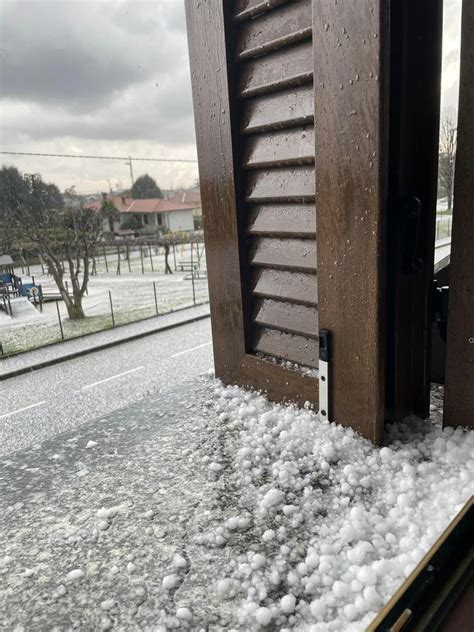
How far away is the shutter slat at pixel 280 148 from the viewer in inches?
28.5

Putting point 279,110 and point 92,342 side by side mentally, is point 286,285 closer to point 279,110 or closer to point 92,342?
point 279,110

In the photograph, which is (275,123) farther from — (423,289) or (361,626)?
(361,626)

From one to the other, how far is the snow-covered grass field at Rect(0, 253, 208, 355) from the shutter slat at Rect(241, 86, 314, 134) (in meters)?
5.43

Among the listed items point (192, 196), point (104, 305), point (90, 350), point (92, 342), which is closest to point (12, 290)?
point (90, 350)

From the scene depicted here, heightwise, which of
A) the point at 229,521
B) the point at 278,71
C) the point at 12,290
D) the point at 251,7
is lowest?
the point at 12,290

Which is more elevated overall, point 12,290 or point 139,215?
point 139,215

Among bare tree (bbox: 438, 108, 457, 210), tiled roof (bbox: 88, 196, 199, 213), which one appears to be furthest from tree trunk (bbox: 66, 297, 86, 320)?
bare tree (bbox: 438, 108, 457, 210)

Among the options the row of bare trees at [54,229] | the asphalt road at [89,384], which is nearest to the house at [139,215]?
the row of bare trees at [54,229]

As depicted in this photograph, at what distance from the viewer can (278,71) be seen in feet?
2.45

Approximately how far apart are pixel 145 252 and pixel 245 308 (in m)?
11.7

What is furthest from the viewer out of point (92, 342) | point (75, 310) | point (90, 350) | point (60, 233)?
point (75, 310)

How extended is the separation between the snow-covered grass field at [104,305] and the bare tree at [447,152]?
5.74 meters

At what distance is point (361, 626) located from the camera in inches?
15.8

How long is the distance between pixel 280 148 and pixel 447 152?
29 centimetres
